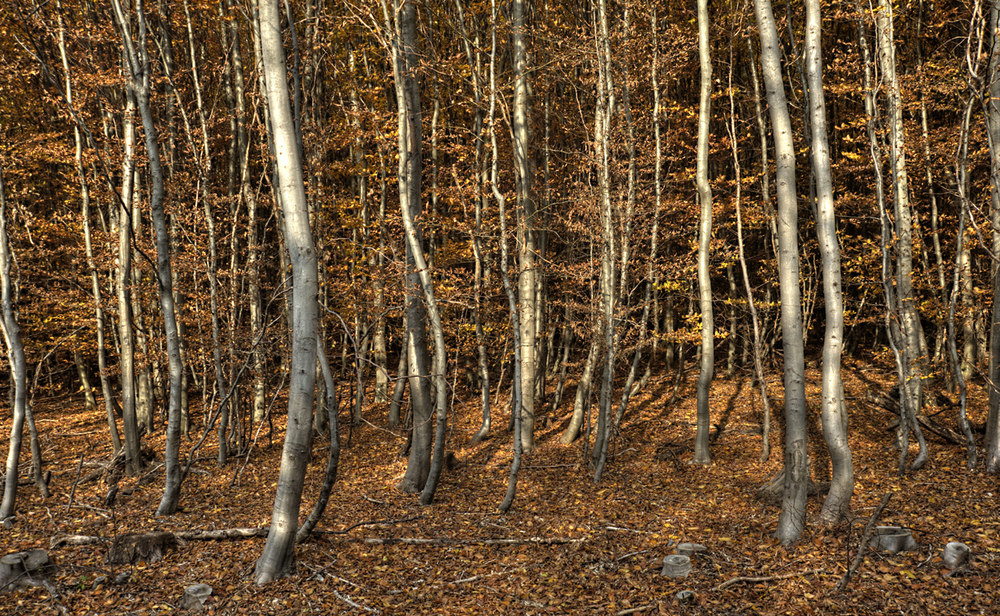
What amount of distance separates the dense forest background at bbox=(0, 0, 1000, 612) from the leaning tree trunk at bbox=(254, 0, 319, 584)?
0.06m

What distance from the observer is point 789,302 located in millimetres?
6254

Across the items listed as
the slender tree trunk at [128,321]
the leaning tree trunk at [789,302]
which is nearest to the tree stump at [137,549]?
the slender tree trunk at [128,321]

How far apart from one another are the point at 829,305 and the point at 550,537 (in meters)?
4.18

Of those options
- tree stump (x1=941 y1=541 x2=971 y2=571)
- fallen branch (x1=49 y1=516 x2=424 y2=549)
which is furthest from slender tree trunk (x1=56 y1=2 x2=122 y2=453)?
tree stump (x1=941 y1=541 x2=971 y2=571)

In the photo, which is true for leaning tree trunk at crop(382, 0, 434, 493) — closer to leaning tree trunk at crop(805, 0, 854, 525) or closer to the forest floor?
the forest floor

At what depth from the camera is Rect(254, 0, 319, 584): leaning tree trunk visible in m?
5.61

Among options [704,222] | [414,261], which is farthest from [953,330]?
[414,261]

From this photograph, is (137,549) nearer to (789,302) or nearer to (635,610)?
(635,610)

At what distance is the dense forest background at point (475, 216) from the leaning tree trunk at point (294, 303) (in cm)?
6

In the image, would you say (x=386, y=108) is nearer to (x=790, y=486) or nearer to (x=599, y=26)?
(x=599, y=26)

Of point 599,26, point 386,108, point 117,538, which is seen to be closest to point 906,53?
point 599,26

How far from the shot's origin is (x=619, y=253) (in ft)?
37.6

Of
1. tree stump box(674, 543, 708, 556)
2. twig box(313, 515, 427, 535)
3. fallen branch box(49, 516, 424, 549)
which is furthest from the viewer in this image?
twig box(313, 515, 427, 535)

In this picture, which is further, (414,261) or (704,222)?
(704,222)
